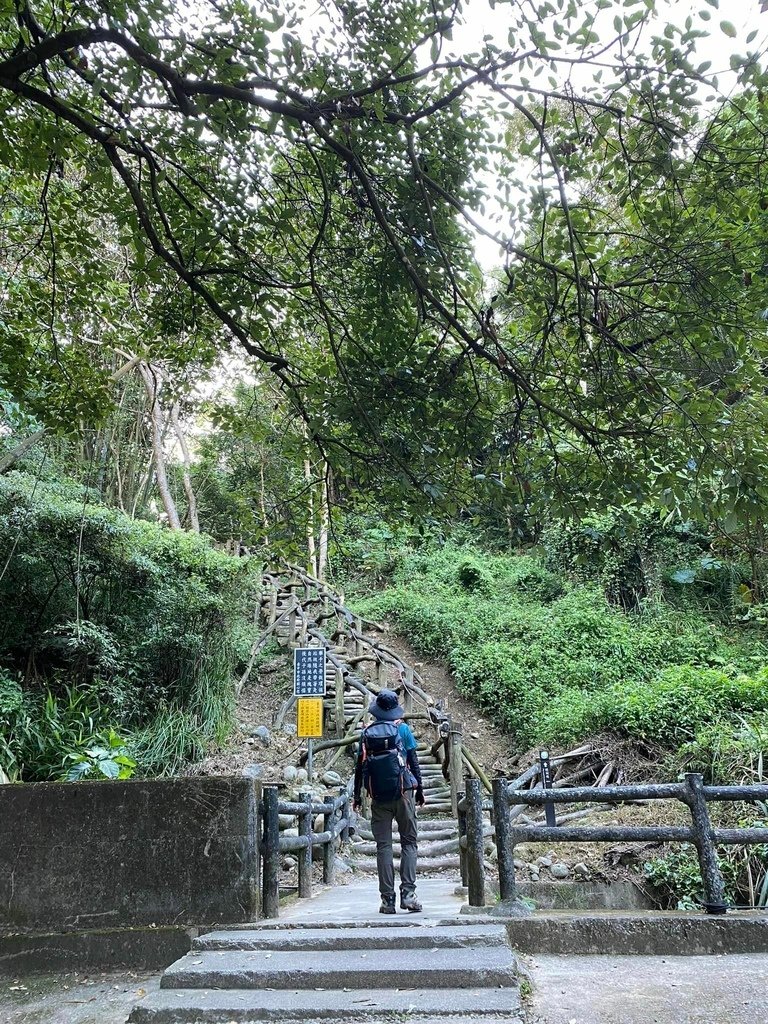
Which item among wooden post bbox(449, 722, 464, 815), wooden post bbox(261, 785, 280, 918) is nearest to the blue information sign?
wooden post bbox(449, 722, 464, 815)

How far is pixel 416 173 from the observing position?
387cm

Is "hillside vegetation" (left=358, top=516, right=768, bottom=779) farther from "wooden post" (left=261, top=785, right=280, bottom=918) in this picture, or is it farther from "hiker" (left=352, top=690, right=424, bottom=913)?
"wooden post" (left=261, top=785, right=280, bottom=918)

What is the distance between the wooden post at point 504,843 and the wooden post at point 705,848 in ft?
3.86

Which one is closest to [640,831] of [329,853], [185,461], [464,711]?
[329,853]

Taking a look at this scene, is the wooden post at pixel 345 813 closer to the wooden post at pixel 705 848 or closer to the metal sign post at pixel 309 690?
the metal sign post at pixel 309 690

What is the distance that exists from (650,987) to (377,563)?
21.5 m

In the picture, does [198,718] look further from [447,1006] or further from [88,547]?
[447,1006]

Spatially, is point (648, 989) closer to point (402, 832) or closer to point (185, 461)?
point (402, 832)

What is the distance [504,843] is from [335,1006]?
1654mm

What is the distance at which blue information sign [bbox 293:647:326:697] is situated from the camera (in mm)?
10000

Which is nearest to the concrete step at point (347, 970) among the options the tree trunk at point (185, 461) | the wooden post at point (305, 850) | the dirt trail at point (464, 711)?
the wooden post at point (305, 850)

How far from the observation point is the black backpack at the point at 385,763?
17.6ft

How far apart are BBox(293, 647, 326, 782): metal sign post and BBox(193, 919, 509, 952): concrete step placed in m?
5.60

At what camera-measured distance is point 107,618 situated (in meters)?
9.95
